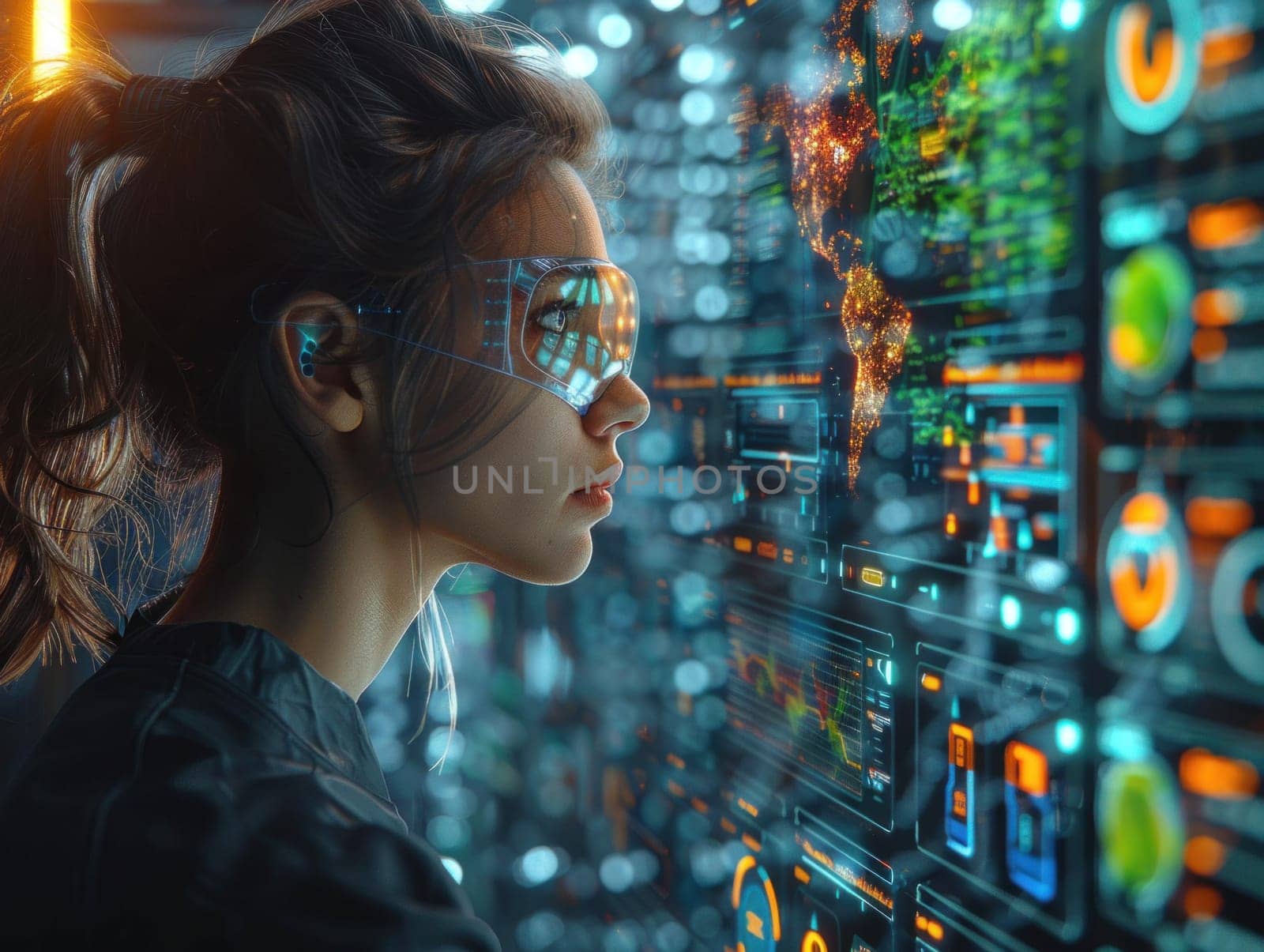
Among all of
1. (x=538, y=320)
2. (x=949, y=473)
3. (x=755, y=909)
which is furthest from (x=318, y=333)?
(x=755, y=909)

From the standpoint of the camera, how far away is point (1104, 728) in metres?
0.66

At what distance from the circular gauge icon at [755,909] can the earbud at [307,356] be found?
853mm

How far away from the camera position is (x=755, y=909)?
1.18m

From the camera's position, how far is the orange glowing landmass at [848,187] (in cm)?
88

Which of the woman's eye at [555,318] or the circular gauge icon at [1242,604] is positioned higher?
the woman's eye at [555,318]

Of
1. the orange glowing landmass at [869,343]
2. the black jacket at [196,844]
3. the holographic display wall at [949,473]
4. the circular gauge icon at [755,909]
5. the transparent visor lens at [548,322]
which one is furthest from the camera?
the circular gauge icon at [755,909]

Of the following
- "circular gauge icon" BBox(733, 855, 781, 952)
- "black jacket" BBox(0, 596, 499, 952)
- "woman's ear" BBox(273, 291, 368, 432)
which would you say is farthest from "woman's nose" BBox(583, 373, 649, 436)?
"circular gauge icon" BBox(733, 855, 781, 952)

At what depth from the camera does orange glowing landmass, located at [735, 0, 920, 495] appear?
2.89 feet

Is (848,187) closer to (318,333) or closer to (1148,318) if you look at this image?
(1148,318)

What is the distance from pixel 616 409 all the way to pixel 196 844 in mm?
424

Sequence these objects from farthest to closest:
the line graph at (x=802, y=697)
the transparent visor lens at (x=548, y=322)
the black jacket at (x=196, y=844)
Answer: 1. the line graph at (x=802, y=697)
2. the transparent visor lens at (x=548, y=322)
3. the black jacket at (x=196, y=844)

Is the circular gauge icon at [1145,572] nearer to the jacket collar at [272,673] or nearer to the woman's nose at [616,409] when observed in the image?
the woman's nose at [616,409]

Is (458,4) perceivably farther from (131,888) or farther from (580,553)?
(131,888)

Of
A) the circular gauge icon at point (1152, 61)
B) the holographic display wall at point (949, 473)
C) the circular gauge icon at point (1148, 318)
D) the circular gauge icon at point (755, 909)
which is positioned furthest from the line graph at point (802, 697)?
the circular gauge icon at point (1152, 61)
